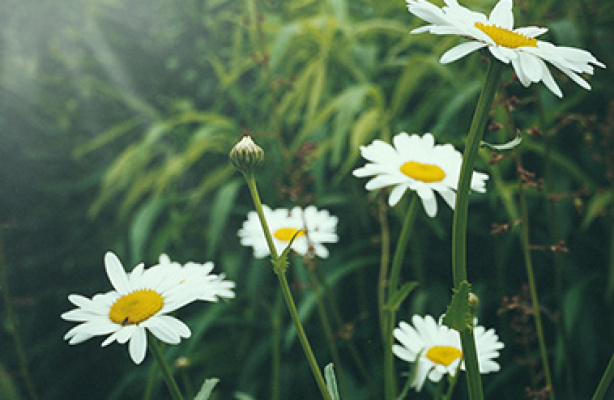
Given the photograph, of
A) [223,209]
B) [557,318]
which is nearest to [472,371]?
[557,318]

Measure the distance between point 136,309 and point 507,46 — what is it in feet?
0.91

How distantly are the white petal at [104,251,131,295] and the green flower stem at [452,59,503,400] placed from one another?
22cm

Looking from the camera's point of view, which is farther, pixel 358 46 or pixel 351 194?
pixel 358 46

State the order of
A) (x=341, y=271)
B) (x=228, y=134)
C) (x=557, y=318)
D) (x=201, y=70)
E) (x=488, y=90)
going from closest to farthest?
(x=488, y=90)
(x=557, y=318)
(x=341, y=271)
(x=228, y=134)
(x=201, y=70)

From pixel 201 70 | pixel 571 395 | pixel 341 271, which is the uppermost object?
pixel 201 70

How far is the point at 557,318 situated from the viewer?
62 centimetres

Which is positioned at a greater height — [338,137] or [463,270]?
[338,137]

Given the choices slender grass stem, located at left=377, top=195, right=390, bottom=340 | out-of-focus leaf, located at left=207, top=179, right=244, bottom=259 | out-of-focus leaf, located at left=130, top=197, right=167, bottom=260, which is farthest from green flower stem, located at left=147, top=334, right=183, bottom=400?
out-of-focus leaf, located at left=130, top=197, right=167, bottom=260

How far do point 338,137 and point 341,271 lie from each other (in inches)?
8.9

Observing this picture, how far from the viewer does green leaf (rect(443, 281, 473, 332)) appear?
344 millimetres

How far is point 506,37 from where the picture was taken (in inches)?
14.3

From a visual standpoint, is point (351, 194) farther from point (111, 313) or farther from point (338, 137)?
point (111, 313)

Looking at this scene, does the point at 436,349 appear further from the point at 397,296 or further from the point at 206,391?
the point at 206,391

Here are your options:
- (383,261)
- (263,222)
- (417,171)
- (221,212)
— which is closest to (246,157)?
(263,222)
